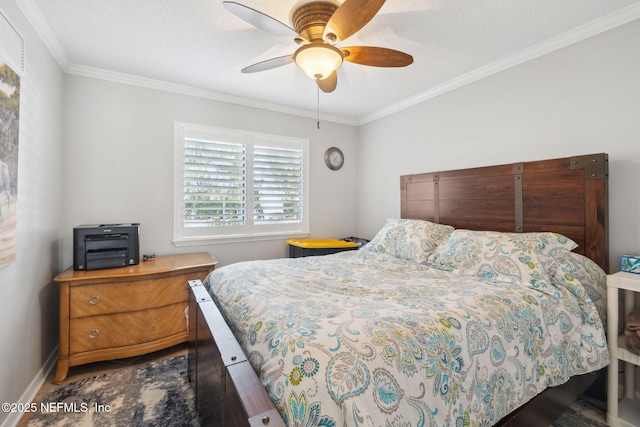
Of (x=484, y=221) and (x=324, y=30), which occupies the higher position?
(x=324, y=30)

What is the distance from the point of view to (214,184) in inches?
125

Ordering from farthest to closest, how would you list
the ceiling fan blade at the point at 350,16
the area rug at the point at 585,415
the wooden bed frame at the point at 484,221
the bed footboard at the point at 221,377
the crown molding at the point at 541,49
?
1. the crown molding at the point at 541,49
2. the area rug at the point at 585,415
3. the ceiling fan blade at the point at 350,16
4. the wooden bed frame at the point at 484,221
5. the bed footboard at the point at 221,377

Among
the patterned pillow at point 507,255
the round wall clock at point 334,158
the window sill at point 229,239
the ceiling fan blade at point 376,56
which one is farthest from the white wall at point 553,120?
the window sill at point 229,239

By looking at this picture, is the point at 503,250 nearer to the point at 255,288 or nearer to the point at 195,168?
the point at 255,288

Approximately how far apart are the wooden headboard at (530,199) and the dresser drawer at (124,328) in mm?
2643

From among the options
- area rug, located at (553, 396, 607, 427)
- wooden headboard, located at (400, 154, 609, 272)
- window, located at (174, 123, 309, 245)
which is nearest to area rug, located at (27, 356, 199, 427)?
window, located at (174, 123, 309, 245)

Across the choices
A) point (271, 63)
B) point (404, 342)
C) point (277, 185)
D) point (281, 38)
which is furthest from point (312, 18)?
point (277, 185)

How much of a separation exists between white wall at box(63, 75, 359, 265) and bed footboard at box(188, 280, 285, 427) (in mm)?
1366

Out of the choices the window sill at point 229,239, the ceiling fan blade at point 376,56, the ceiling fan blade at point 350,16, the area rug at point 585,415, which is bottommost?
the area rug at point 585,415

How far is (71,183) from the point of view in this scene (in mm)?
2574

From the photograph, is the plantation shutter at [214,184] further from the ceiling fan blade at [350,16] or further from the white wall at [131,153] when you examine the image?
the ceiling fan blade at [350,16]

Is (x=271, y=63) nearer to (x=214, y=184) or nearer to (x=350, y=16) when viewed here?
(x=350, y=16)

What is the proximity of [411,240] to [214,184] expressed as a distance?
2.15m

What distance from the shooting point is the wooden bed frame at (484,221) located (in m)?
1.02
